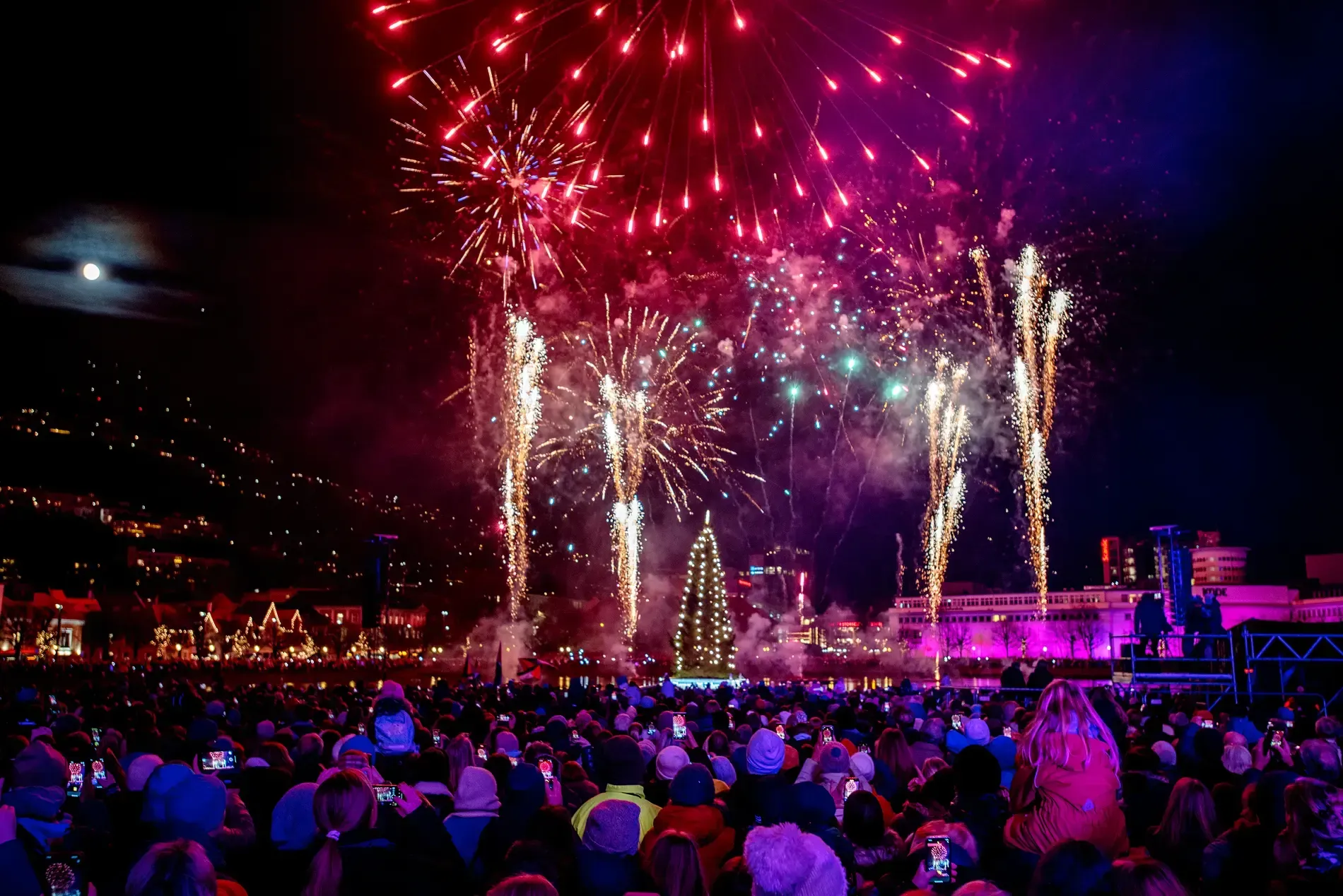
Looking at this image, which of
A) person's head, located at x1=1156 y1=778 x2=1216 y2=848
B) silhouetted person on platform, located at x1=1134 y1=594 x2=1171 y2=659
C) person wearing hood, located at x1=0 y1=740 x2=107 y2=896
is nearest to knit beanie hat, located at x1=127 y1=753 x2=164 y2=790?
person wearing hood, located at x1=0 y1=740 x2=107 y2=896

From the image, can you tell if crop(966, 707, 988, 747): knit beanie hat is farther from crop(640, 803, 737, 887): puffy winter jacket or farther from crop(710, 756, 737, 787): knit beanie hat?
crop(640, 803, 737, 887): puffy winter jacket

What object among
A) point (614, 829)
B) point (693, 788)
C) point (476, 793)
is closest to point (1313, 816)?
point (693, 788)

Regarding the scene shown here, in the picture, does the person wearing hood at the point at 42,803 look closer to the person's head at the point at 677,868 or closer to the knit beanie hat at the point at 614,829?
the knit beanie hat at the point at 614,829

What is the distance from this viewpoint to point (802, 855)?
160 inches

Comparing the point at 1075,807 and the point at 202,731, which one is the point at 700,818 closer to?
the point at 1075,807

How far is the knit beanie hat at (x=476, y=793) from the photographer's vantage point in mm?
6137

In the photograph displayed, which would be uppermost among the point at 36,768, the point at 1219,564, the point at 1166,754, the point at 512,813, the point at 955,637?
the point at 1219,564

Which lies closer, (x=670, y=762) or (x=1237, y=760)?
(x=670, y=762)

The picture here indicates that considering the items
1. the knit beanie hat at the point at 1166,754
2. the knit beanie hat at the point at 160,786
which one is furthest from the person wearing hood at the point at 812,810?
the knit beanie hat at the point at 1166,754

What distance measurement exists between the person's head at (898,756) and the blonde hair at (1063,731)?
10.1 ft

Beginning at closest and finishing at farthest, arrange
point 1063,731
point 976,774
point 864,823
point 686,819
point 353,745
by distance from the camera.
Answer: point 1063,731
point 864,823
point 686,819
point 976,774
point 353,745

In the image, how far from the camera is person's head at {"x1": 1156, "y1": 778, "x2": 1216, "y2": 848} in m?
5.80

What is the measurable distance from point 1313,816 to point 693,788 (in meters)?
2.97

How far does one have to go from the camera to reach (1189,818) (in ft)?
19.1
